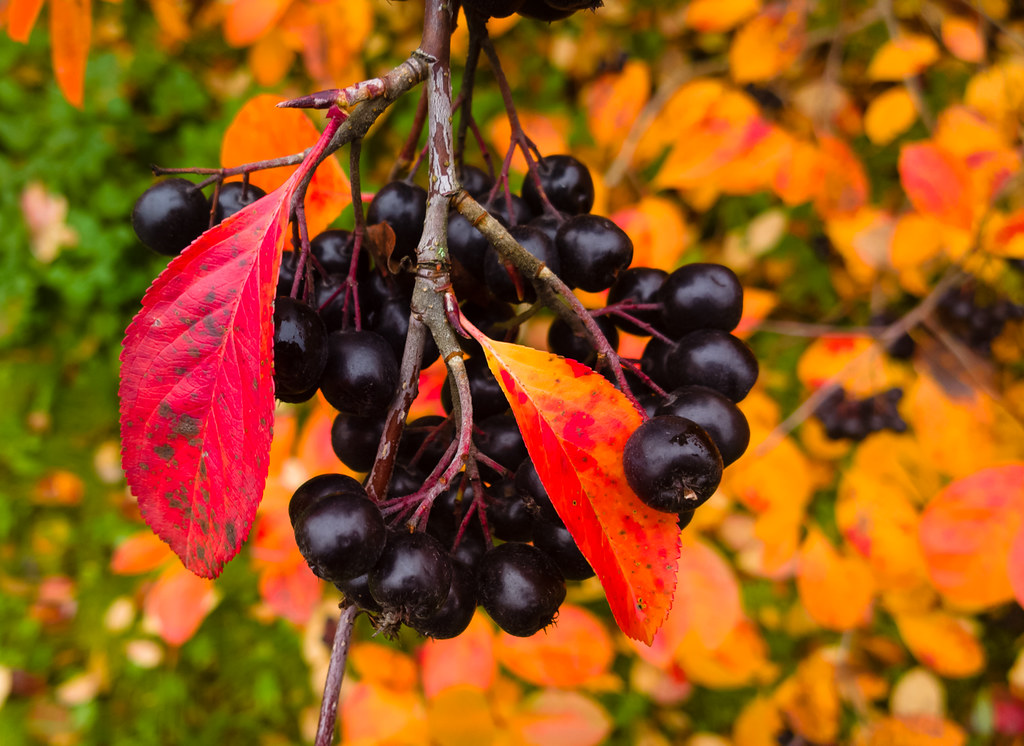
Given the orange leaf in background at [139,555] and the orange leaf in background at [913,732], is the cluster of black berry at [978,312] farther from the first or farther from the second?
the orange leaf in background at [139,555]

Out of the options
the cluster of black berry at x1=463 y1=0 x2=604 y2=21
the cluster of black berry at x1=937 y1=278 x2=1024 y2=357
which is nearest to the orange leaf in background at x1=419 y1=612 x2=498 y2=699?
the cluster of black berry at x1=463 y1=0 x2=604 y2=21

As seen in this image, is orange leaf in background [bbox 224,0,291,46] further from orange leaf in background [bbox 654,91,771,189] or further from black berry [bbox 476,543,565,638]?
black berry [bbox 476,543,565,638]

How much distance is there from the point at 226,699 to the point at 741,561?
148cm

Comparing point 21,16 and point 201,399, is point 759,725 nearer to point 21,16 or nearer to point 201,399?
point 201,399

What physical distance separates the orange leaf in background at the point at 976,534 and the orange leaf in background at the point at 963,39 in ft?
3.02

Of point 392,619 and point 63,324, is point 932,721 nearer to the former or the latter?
point 392,619

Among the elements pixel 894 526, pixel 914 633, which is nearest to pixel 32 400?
pixel 894 526

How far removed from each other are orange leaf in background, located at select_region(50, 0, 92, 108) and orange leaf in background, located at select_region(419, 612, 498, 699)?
93cm

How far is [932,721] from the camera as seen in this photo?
4.73ft

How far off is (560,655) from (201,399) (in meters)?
0.85

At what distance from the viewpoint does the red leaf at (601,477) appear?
451mm

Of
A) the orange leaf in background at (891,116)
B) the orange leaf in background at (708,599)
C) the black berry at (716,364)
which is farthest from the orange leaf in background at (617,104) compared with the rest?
the black berry at (716,364)

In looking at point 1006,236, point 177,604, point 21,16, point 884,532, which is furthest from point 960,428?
point 21,16

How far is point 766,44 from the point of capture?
1.50m
